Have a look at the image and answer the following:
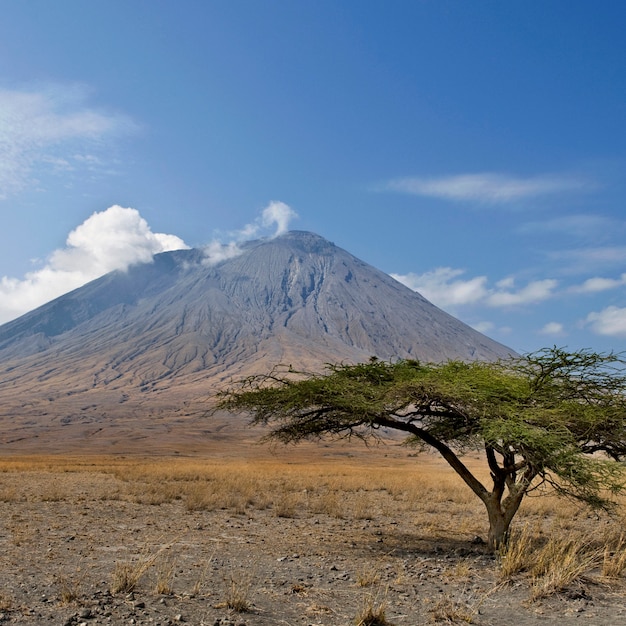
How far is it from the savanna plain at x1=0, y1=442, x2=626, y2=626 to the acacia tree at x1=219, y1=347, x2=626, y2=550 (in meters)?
1.52

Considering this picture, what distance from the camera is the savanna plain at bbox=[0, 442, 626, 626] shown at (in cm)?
802

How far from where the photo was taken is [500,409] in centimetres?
1105

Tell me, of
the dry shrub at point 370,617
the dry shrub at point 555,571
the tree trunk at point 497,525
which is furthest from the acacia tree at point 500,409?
the dry shrub at point 370,617

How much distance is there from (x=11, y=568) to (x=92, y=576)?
158 centimetres

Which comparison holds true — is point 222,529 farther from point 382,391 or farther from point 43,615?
point 43,615

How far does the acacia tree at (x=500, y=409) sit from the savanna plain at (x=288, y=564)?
152cm

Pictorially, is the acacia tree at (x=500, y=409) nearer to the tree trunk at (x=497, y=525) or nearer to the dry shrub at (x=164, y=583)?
the tree trunk at (x=497, y=525)

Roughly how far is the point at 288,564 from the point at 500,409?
534 centimetres

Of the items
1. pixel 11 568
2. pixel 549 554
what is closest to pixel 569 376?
pixel 549 554

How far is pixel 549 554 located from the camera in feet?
35.7

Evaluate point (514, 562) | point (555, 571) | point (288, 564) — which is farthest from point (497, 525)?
point (288, 564)

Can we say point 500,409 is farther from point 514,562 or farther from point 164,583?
point 164,583

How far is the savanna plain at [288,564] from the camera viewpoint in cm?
802

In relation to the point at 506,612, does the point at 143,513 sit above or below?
below
